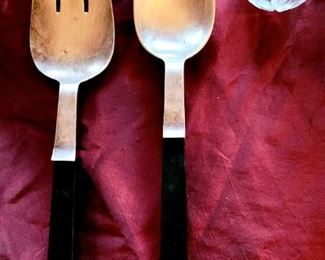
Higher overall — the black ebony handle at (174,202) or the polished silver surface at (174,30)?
the polished silver surface at (174,30)

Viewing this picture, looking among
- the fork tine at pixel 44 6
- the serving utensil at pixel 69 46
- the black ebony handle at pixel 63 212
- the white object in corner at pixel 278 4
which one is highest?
the white object in corner at pixel 278 4

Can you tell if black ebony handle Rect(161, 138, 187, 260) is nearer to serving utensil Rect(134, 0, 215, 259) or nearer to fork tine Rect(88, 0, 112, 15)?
serving utensil Rect(134, 0, 215, 259)

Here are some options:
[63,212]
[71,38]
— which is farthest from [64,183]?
[71,38]

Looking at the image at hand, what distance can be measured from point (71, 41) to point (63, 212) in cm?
14

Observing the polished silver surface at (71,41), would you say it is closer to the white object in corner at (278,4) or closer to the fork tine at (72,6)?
the fork tine at (72,6)

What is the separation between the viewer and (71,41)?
44 centimetres

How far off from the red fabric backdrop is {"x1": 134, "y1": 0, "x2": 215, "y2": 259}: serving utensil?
0.04 ft

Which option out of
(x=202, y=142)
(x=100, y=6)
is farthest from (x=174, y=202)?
(x=100, y=6)

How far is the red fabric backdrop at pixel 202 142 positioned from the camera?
15.7 inches

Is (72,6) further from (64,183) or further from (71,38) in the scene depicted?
(64,183)

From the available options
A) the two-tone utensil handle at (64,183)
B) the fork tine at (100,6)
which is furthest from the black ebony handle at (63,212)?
the fork tine at (100,6)

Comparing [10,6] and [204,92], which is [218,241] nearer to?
[204,92]

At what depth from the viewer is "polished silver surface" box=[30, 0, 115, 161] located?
A: 0.43 m

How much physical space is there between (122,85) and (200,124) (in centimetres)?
7
